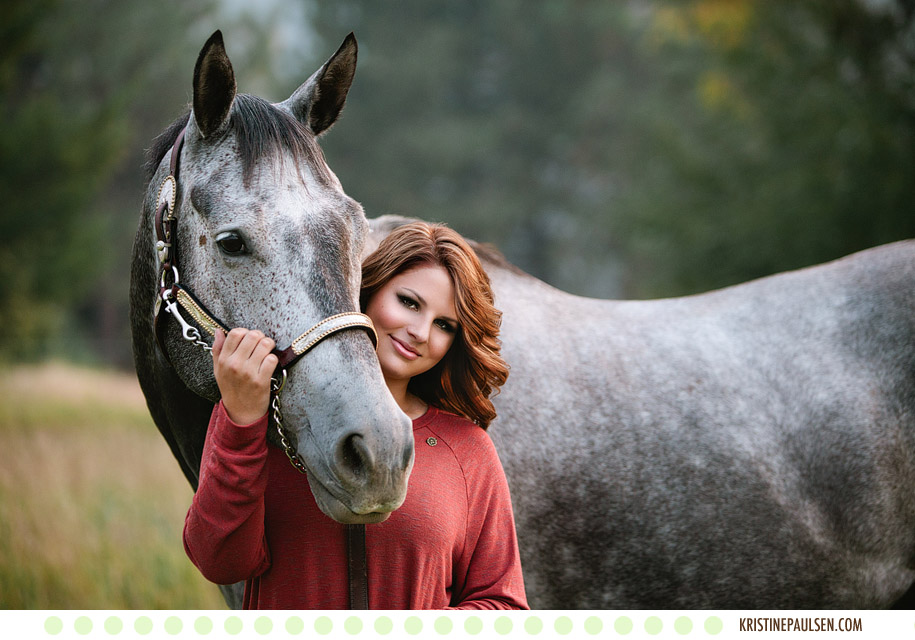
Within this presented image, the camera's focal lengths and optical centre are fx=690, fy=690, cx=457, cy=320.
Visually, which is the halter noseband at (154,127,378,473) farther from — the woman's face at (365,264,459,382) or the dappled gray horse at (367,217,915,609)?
the dappled gray horse at (367,217,915,609)

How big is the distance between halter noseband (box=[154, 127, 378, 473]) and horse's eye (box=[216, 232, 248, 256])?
0.51ft

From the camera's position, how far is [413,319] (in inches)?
68.6

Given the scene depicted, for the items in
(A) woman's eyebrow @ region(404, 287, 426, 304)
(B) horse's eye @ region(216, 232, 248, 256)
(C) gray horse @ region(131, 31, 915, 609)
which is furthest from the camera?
(C) gray horse @ region(131, 31, 915, 609)

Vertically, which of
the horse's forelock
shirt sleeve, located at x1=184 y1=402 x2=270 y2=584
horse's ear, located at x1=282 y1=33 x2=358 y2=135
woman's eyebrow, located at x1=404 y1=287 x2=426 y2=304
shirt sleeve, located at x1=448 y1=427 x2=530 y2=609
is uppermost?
horse's ear, located at x1=282 y1=33 x2=358 y2=135

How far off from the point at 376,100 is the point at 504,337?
817 inches

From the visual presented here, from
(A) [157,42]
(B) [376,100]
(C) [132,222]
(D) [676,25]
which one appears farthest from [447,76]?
(D) [676,25]

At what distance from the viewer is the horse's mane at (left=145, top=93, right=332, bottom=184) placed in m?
1.72

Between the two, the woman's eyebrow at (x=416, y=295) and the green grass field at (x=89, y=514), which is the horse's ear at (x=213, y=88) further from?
the green grass field at (x=89, y=514)

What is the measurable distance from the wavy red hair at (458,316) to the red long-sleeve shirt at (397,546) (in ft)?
0.58

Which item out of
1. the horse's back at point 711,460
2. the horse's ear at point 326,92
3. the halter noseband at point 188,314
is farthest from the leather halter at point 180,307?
the horse's back at point 711,460

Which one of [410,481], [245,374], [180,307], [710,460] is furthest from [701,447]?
[180,307]

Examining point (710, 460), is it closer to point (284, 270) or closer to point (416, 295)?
point (416, 295)

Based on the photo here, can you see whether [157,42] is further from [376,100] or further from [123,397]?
[123,397]

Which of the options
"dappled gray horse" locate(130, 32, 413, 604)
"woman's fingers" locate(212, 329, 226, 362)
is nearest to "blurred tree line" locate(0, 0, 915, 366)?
"dappled gray horse" locate(130, 32, 413, 604)
